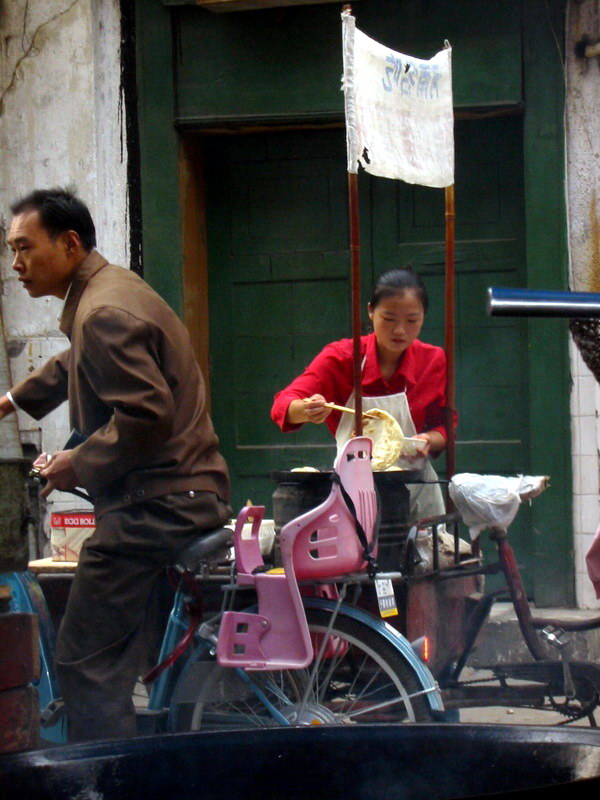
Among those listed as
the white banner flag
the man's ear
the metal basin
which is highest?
the white banner flag

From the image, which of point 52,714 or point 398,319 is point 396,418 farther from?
point 52,714

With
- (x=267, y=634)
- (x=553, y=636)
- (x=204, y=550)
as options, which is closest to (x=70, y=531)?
(x=204, y=550)

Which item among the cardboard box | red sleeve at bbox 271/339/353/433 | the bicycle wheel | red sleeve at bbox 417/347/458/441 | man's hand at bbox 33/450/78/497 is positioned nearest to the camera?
man's hand at bbox 33/450/78/497

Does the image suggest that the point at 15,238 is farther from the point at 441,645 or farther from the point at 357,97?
the point at 441,645

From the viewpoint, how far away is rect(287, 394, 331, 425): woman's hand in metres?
4.19

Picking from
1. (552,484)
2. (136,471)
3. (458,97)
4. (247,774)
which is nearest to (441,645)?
(136,471)

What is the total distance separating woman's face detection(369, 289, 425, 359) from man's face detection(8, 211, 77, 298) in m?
1.26

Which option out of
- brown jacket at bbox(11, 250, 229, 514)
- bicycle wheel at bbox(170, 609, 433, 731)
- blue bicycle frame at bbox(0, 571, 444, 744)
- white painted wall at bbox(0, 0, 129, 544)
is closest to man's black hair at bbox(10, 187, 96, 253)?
brown jacket at bbox(11, 250, 229, 514)

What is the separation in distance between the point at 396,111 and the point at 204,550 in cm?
181

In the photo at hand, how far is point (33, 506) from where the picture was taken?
3.87 metres

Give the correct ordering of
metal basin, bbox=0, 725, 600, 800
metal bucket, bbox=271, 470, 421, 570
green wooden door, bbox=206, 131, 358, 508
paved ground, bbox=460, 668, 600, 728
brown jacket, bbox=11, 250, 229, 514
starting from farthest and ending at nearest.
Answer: green wooden door, bbox=206, 131, 358, 508, paved ground, bbox=460, 668, 600, 728, metal bucket, bbox=271, 470, 421, 570, brown jacket, bbox=11, 250, 229, 514, metal basin, bbox=0, 725, 600, 800

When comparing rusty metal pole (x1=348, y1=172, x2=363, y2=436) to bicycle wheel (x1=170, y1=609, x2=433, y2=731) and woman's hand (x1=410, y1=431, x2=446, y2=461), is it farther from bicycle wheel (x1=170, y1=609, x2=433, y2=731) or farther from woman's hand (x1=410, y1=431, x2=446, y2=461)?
bicycle wheel (x1=170, y1=609, x2=433, y2=731)

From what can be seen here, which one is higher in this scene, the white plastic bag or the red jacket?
the red jacket

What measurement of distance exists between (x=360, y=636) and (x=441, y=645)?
1.69 feet
